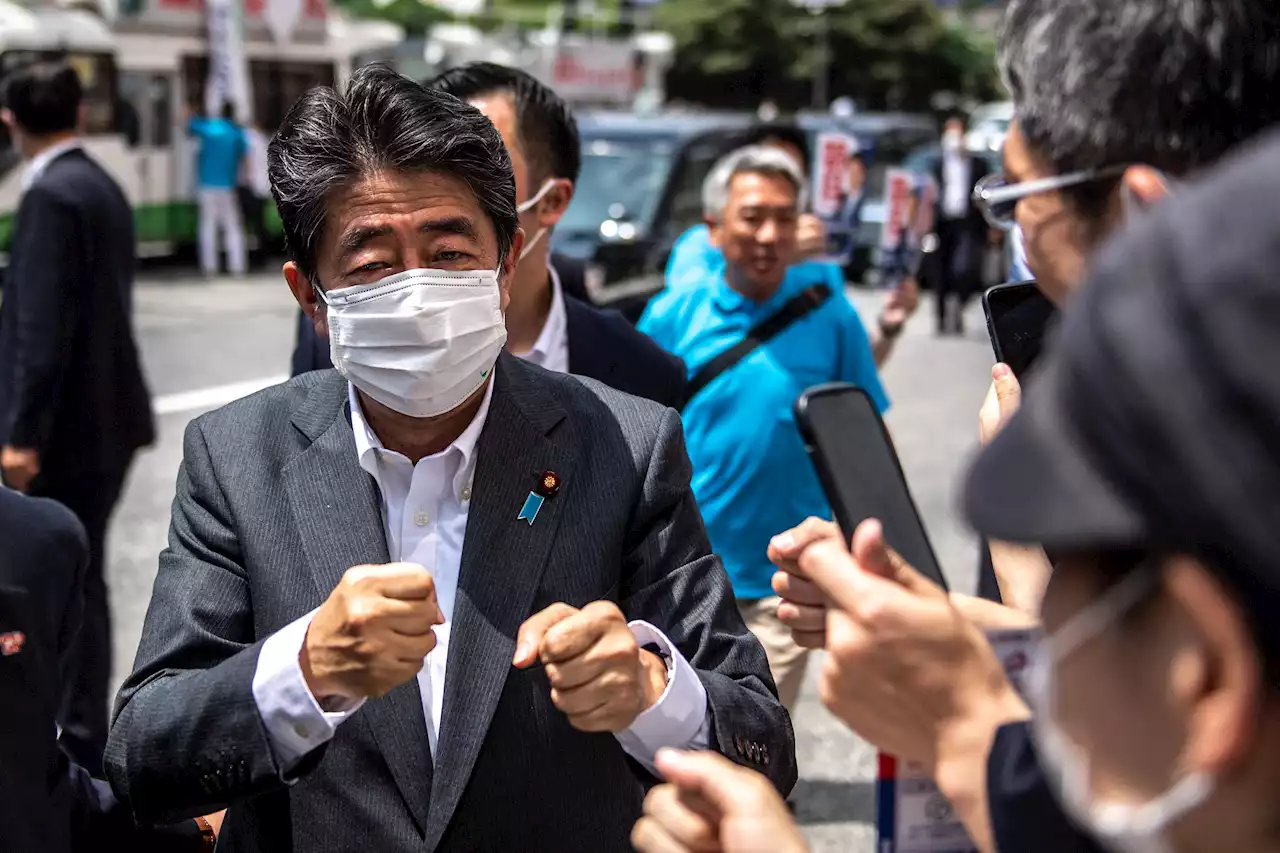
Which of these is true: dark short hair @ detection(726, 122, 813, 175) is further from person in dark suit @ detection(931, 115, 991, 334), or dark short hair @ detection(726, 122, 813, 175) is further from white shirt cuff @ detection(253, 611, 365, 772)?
person in dark suit @ detection(931, 115, 991, 334)

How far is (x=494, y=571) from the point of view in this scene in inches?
77.5

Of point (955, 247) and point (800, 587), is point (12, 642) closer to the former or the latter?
point (800, 587)

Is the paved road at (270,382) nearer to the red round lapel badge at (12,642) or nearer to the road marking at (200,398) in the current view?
the road marking at (200,398)

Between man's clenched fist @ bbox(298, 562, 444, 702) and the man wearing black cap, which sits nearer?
the man wearing black cap

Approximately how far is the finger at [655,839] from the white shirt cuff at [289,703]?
55cm

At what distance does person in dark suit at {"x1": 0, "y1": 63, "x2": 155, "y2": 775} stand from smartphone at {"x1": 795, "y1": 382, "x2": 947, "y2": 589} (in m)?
3.34

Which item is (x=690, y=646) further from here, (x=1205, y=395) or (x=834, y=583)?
(x=1205, y=395)

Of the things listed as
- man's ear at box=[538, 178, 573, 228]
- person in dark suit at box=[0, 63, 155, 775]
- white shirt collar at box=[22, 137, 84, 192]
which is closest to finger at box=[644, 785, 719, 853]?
man's ear at box=[538, 178, 573, 228]

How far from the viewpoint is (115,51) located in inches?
662

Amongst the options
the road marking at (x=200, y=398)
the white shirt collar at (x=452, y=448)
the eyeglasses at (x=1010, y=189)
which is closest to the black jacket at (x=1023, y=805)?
the eyeglasses at (x=1010, y=189)

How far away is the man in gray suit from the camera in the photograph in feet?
6.04

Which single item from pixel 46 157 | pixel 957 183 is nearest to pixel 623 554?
pixel 46 157

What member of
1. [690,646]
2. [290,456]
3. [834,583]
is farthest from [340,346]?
[834,583]

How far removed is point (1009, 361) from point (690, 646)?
0.56 metres
